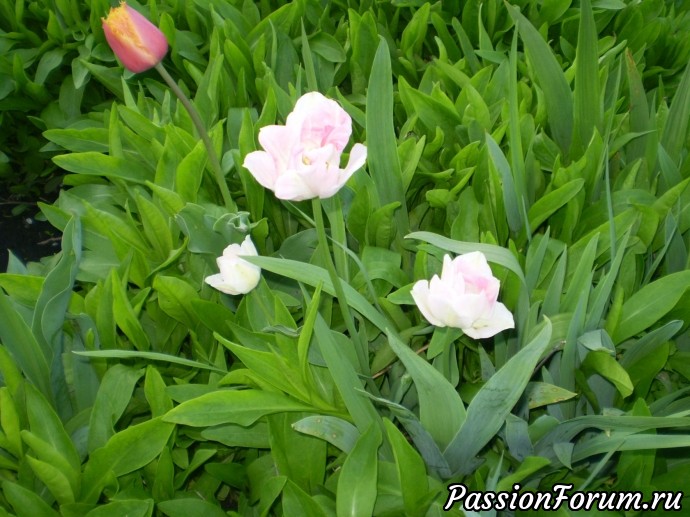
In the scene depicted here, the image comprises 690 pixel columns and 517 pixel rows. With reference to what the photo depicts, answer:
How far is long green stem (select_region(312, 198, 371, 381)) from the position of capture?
1.04m

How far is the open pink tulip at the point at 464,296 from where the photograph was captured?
0.95m

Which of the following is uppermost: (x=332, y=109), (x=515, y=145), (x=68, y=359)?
(x=332, y=109)

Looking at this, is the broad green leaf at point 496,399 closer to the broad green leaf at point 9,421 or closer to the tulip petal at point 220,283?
the tulip petal at point 220,283

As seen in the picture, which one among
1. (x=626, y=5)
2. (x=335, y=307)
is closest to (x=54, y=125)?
(x=335, y=307)

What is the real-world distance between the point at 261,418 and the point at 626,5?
173cm

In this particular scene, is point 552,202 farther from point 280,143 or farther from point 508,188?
point 280,143

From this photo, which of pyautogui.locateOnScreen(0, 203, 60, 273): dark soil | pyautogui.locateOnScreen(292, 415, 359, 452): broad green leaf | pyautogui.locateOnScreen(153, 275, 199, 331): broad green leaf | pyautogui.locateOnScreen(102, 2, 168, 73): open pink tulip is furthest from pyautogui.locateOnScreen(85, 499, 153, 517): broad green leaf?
pyautogui.locateOnScreen(0, 203, 60, 273): dark soil

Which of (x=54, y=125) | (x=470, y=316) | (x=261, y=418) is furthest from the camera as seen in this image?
(x=54, y=125)

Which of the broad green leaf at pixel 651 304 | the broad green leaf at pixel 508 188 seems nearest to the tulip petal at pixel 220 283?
the broad green leaf at pixel 508 188

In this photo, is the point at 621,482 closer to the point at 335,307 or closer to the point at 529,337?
the point at 529,337

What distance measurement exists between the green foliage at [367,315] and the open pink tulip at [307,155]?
125 mm

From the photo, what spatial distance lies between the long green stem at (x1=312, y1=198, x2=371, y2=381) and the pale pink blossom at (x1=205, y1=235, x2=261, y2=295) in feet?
0.42

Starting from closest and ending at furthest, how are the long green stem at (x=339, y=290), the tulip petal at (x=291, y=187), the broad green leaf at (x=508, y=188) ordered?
the tulip petal at (x=291, y=187)
the long green stem at (x=339, y=290)
the broad green leaf at (x=508, y=188)

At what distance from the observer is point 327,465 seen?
51.8 inches
